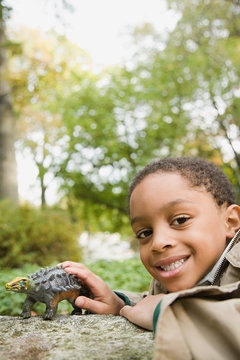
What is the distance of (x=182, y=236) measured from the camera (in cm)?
161

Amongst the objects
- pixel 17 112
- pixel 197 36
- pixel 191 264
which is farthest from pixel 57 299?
pixel 17 112

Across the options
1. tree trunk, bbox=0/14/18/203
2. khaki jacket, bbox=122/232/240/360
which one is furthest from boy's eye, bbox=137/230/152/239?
tree trunk, bbox=0/14/18/203

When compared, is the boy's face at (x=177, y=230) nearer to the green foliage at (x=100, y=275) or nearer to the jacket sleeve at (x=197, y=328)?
the jacket sleeve at (x=197, y=328)

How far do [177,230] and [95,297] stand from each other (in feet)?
2.49

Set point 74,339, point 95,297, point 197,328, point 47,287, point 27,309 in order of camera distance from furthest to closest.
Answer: point 95,297 → point 27,309 → point 47,287 → point 74,339 → point 197,328

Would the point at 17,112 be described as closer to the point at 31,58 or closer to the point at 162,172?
the point at 31,58

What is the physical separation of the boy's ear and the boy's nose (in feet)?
1.46

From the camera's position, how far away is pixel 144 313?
1587 millimetres

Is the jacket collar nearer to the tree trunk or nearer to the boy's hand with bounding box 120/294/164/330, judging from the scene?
the boy's hand with bounding box 120/294/164/330

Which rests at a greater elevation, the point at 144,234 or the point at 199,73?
the point at 199,73

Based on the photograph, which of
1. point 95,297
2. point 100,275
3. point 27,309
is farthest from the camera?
point 100,275

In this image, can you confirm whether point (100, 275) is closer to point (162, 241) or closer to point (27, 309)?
point (27, 309)

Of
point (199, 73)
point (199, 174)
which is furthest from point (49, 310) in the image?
point (199, 73)

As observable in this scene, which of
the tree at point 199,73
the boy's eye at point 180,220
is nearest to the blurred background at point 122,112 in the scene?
the tree at point 199,73
